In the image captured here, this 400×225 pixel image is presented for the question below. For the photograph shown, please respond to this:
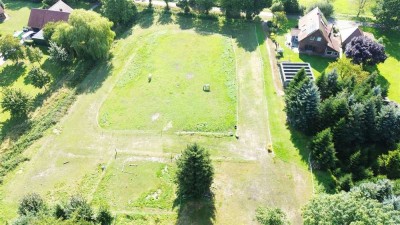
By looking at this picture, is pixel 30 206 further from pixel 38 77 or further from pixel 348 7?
pixel 348 7

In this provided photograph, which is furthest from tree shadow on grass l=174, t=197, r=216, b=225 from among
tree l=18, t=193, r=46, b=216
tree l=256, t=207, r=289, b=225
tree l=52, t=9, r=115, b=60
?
tree l=52, t=9, r=115, b=60

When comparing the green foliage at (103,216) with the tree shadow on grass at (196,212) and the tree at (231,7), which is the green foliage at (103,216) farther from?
the tree at (231,7)

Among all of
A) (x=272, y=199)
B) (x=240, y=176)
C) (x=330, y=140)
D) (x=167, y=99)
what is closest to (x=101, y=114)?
(x=167, y=99)

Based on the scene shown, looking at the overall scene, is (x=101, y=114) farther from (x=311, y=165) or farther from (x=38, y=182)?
(x=311, y=165)

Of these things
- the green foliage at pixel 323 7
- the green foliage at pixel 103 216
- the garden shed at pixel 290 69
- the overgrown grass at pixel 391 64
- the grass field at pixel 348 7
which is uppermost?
the green foliage at pixel 323 7

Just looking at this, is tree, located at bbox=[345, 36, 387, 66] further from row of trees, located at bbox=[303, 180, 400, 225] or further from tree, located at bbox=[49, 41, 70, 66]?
tree, located at bbox=[49, 41, 70, 66]

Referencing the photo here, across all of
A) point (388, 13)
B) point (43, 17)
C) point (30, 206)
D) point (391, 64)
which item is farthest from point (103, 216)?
point (388, 13)

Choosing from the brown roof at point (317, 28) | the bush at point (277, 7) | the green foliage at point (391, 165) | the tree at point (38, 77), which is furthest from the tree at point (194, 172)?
the bush at point (277, 7)
